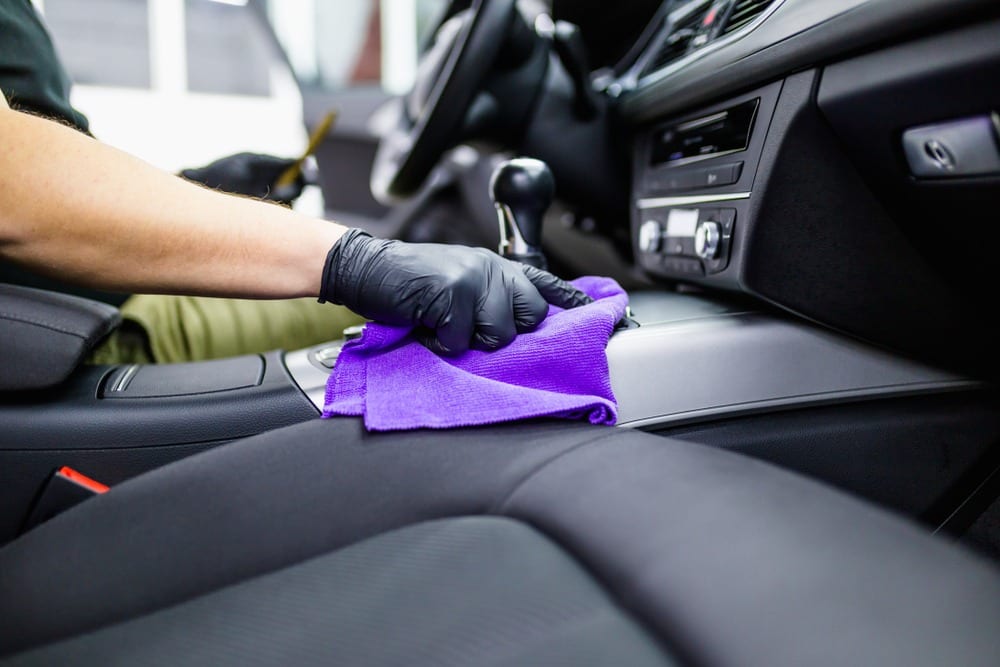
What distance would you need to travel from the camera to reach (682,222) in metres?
0.79

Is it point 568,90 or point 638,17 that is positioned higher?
point 638,17

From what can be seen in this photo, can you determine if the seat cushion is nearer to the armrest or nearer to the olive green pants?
the armrest

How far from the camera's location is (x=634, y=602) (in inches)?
11.6

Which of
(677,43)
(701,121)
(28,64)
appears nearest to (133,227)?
(28,64)

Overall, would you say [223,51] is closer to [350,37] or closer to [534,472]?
[350,37]

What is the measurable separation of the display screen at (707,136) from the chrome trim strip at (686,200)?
5 cm

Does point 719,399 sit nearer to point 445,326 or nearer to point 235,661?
point 445,326

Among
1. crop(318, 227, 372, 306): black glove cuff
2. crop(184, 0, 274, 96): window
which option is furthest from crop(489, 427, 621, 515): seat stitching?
crop(184, 0, 274, 96): window

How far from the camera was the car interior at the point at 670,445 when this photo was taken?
0.93 feet

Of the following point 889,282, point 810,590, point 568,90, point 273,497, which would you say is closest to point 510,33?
point 568,90

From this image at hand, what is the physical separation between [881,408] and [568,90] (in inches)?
25.5

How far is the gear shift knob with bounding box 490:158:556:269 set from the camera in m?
0.73

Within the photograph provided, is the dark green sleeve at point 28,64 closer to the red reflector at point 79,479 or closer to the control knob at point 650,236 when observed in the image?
the red reflector at point 79,479

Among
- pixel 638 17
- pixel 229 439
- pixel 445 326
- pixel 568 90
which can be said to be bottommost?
pixel 229 439
